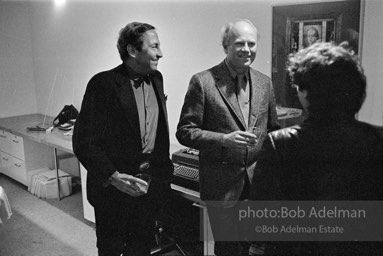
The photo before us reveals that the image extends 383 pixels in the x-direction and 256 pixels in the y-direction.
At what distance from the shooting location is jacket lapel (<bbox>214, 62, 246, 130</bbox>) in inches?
54.0

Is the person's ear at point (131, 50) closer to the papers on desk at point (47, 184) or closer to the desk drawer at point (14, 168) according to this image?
the papers on desk at point (47, 184)

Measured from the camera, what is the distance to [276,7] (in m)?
1.87

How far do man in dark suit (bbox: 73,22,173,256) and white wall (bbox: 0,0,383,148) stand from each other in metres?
0.70

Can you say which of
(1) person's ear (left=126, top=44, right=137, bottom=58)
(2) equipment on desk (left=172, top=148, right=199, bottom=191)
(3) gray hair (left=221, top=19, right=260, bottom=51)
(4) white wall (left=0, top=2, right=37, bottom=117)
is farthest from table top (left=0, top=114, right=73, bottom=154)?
(3) gray hair (left=221, top=19, right=260, bottom=51)

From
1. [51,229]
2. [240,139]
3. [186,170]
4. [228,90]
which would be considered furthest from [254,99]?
[51,229]

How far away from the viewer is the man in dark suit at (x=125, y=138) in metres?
1.55

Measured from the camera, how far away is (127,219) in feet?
5.52

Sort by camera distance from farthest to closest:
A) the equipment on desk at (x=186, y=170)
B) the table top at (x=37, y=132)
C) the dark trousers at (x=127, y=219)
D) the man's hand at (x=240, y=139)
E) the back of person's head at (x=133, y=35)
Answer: the table top at (x=37, y=132) → the equipment on desk at (x=186, y=170) → the dark trousers at (x=127, y=219) → the back of person's head at (x=133, y=35) → the man's hand at (x=240, y=139)

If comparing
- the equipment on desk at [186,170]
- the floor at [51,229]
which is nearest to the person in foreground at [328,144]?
the equipment on desk at [186,170]

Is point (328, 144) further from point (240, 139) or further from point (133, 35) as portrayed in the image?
point (133, 35)

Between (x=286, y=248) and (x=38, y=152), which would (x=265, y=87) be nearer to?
(x=286, y=248)

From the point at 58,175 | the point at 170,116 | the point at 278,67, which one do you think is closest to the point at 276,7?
the point at 278,67

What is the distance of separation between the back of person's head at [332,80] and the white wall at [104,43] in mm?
436

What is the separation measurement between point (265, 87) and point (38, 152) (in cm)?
279
